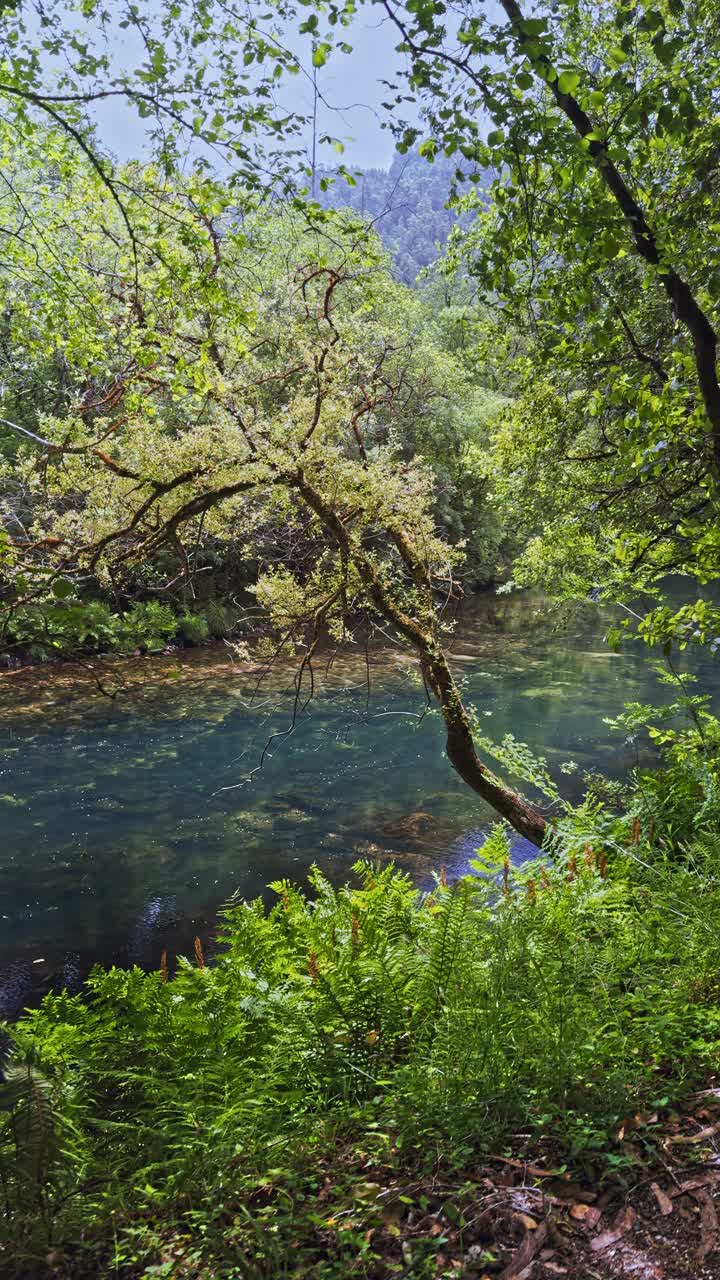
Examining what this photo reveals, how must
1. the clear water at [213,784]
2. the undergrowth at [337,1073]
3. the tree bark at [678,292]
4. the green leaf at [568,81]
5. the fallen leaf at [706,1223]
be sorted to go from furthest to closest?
the clear water at [213,784], the tree bark at [678,292], the undergrowth at [337,1073], the green leaf at [568,81], the fallen leaf at [706,1223]

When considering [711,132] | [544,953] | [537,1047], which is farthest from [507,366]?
[537,1047]

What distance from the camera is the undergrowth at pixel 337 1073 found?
2307 millimetres

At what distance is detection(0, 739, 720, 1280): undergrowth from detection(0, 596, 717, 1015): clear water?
5.58ft

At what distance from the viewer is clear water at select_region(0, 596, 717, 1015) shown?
8.46 meters

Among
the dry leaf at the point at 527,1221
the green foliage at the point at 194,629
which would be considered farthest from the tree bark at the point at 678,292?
the green foliage at the point at 194,629

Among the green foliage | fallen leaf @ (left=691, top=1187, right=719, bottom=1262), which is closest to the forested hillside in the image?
fallen leaf @ (left=691, top=1187, right=719, bottom=1262)

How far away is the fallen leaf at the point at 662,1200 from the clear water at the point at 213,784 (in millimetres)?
2500

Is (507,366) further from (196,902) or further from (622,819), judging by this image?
(196,902)

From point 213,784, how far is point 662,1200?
1048 cm

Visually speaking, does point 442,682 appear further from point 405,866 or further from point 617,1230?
point 617,1230

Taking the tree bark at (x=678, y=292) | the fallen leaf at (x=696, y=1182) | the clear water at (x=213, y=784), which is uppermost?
the tree bark at (x=678, y=292)

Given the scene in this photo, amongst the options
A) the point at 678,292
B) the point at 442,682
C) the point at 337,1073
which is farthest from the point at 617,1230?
the point at 442,682

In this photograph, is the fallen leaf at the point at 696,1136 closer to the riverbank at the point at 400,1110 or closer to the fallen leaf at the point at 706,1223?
the riverbank at the point at 400,1110

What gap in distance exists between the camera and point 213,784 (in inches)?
479
